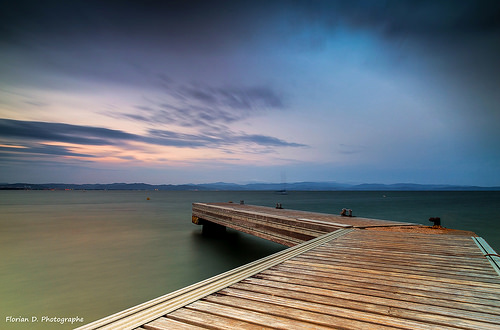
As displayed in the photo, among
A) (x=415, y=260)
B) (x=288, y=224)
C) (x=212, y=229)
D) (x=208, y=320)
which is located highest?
(x=208, y=320)

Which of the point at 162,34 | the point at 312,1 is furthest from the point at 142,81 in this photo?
the point at 312,1

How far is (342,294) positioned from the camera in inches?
103

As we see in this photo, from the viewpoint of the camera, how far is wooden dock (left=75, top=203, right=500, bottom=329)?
79.0 inches

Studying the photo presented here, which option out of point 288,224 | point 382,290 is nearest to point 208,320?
point 382,290

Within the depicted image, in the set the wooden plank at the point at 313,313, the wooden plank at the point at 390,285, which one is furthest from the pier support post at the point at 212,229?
the wooden plank at the point at 313,313

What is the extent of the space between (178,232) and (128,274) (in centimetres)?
887

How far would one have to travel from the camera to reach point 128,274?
950cm

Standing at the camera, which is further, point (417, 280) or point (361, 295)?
point (417, 280)

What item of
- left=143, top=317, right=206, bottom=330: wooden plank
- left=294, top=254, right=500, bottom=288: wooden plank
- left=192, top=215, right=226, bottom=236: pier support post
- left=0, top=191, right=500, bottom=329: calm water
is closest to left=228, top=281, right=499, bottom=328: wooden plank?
left=143, top=317, right=206, bottom=330: wooden plank

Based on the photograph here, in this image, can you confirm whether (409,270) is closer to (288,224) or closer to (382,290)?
(382,290)

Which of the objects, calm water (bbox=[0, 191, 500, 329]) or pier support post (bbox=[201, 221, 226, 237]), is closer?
calm water (bbox=[0, 191, 500, 329])

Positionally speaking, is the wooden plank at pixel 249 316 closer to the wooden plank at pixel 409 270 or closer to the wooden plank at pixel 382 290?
the wooden plank at pixel 382 290

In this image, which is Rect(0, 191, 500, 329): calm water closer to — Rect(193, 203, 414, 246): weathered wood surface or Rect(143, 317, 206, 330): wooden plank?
Rect(193, 203, 414, 246): weathered wood surface

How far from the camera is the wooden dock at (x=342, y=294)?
201cm
